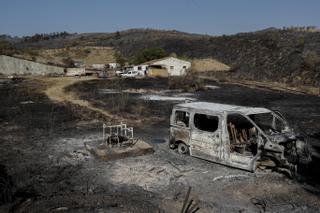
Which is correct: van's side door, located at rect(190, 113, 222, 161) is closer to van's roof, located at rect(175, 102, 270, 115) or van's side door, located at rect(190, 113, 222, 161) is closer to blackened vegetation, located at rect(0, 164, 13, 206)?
van's roof, located at rect(175, 102, 270, 115)

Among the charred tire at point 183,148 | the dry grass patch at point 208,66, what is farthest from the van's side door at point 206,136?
the dry grass patch at point 208,66

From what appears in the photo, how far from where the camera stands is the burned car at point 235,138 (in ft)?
30.9

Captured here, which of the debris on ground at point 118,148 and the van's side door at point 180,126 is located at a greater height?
the van's side door at point 180,126

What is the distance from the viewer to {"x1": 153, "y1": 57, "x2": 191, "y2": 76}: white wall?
186ft

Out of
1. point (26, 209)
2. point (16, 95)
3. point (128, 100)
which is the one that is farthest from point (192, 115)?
point (16, 95)

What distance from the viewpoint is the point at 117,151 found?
1159cm

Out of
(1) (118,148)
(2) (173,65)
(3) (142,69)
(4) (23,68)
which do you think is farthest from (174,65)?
(1) (118,148)

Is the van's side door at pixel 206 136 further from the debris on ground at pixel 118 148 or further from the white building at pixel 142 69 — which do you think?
the white building at pixel 142 69

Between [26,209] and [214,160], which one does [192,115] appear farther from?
[26,209]

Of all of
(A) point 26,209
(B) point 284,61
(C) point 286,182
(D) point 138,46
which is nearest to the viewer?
(A) point 26,209

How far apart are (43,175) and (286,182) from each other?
6.52 m

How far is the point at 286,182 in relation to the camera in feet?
29.9

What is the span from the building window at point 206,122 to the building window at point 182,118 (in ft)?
1.62

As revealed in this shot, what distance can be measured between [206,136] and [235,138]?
2.78 feet
